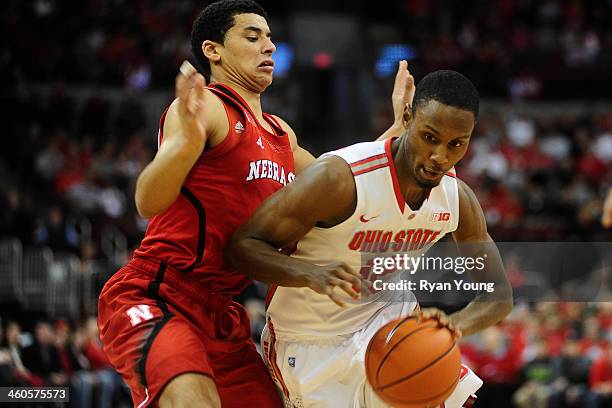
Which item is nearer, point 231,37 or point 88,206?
point 231,37

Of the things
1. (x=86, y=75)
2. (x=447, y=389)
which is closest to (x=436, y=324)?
(x=447, y=389)

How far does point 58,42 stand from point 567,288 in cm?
1107

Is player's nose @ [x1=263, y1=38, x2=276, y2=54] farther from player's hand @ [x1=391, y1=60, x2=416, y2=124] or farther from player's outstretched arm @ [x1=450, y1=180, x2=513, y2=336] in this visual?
player's outstretched arm @ [x1=450, y1=180, x2=513, y2=336]

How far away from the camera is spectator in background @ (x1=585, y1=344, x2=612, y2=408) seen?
33.7 feet

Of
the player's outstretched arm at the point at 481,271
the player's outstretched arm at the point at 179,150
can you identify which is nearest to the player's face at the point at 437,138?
the player's outstretched arm at the point at 481,271

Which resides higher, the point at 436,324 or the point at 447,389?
the point at 436,324

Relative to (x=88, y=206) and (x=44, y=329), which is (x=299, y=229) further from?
(x=88, y=206)

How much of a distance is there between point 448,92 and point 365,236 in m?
0.70

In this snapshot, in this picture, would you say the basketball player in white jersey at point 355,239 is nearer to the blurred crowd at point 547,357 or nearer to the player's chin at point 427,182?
the player's chin at point 427,182

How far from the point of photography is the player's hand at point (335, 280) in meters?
3.73

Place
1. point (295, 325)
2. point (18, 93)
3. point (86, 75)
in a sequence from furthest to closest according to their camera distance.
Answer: point (86, 75) < point (18, 93) < point (295, 325)

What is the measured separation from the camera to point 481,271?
4.50 m

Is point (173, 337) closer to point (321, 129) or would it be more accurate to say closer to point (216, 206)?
point (216, 206)

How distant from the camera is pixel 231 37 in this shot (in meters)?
4.61
